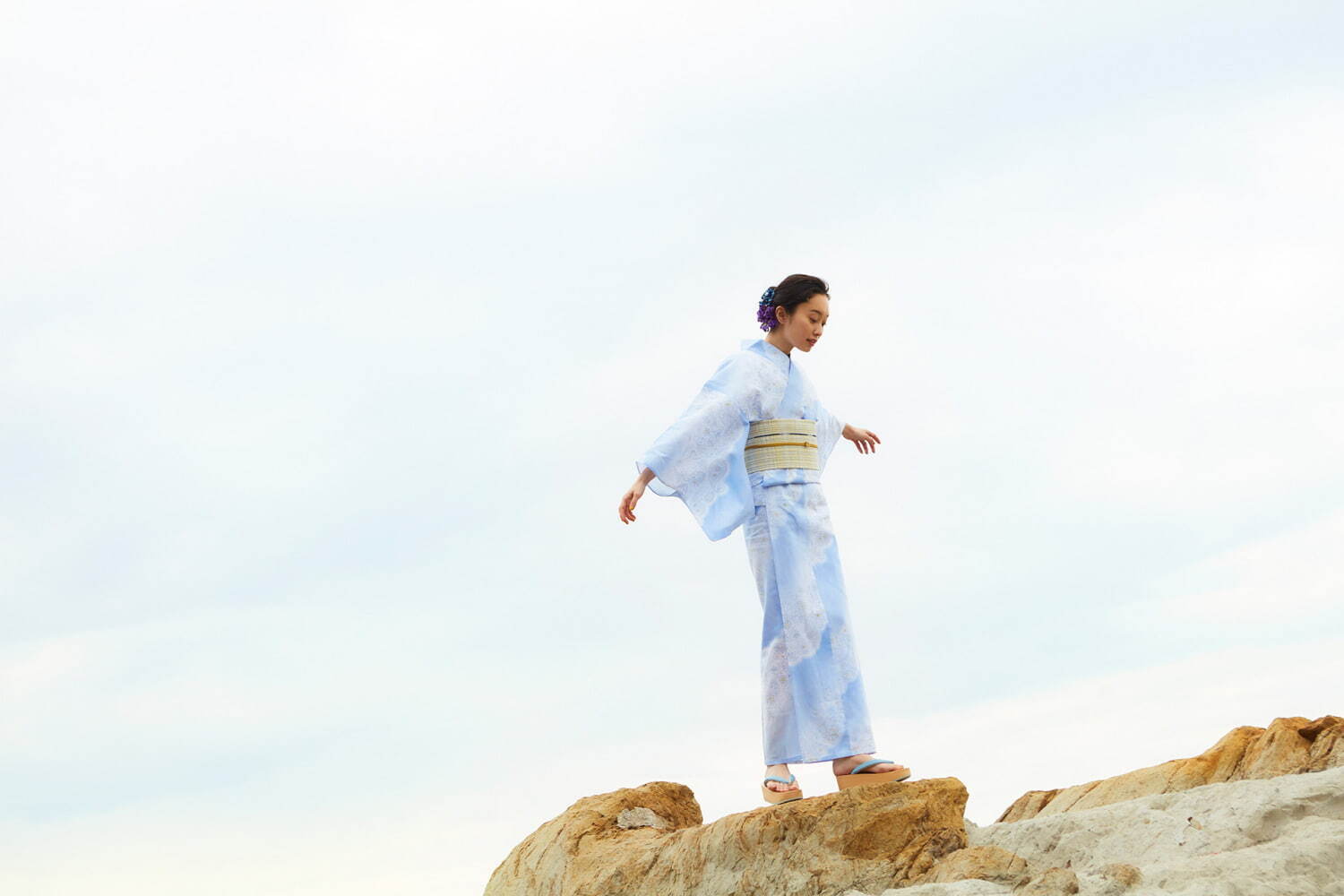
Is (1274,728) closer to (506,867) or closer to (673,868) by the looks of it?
(673,868)

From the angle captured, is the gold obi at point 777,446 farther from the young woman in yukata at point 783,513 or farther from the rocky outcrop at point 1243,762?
the rocky outcrop at point 1243,762

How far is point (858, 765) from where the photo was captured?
252 inches

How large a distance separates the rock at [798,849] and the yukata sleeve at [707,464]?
1.44 meters

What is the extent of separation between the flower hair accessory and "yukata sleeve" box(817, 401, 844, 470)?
0.51 meters

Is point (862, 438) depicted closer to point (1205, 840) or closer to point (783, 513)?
point (783, 513)

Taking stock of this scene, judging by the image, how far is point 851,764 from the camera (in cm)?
643

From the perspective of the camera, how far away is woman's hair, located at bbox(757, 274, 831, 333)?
23.2 feet

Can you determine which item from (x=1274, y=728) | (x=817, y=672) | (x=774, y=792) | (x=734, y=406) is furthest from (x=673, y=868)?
(x=1274, y=728)

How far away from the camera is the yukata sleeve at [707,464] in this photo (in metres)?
A: 6.76

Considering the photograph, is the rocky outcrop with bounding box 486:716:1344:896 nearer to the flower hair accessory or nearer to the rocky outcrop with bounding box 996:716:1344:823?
the rocky outcrop with bounding box 996:716:1344:823

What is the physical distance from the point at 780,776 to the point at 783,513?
1.30m

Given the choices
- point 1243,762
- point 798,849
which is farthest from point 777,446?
point 1243,762

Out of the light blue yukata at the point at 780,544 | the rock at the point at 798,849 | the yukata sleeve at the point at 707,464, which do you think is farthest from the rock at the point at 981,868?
the yukata sleeve at the point at 707,464

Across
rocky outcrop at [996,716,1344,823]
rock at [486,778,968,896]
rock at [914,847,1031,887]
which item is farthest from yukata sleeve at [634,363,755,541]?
rocky outcrop at [996,716,1344,823]
